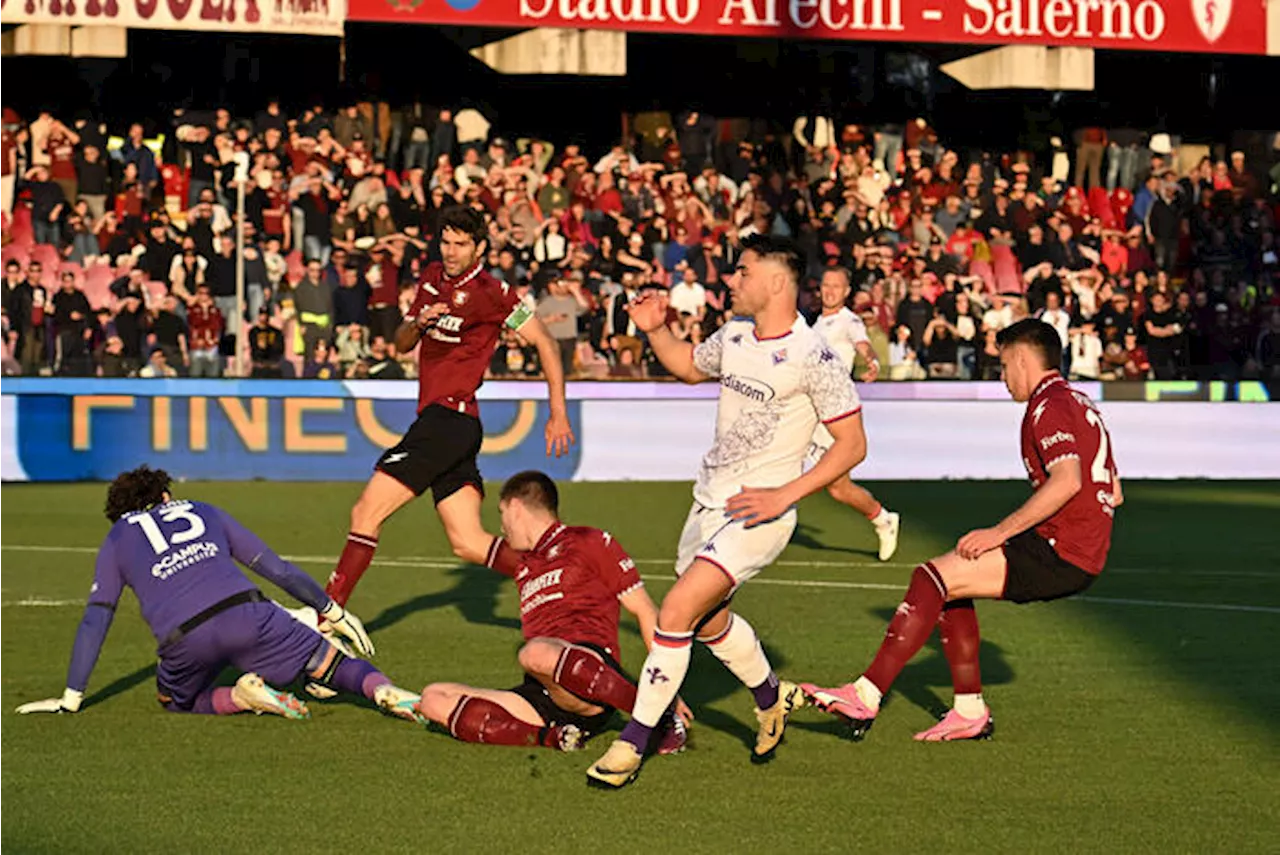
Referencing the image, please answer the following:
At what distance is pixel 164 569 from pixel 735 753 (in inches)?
95.9

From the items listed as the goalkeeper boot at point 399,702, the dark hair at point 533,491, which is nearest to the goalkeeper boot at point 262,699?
the goalkeeper boot at point 399,702

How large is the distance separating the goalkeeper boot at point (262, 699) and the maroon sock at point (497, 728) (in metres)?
0.85

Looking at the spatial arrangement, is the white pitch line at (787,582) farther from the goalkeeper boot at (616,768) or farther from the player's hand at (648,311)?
the goalkeeper boot at (616,768)

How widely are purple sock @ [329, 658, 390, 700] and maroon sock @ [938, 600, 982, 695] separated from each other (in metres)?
2.34

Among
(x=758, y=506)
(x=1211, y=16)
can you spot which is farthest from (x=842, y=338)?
(x=1211, y=16)

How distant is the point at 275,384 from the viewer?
2320cm

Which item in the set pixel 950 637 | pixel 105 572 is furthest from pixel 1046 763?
pixel 105 572

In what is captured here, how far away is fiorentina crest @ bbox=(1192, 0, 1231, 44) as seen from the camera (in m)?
30.3

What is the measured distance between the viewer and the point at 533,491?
886 cm

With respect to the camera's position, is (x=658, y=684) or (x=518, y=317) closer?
(x=658, y=684)

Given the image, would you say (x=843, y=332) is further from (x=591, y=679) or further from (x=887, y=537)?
(x=591, y=679)

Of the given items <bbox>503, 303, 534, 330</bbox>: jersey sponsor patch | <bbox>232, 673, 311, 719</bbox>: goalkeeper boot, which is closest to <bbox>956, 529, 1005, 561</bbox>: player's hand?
<bbox>232, 673, 311, 719</bbox>: goalkeeper boot

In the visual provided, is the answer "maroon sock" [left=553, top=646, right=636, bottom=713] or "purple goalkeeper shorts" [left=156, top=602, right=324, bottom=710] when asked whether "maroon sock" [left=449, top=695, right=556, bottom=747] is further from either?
"purple goalkeeper shorts" [left=156, top=602, right=324, bottom=710]

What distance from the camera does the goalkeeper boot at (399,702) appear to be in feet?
30.6
